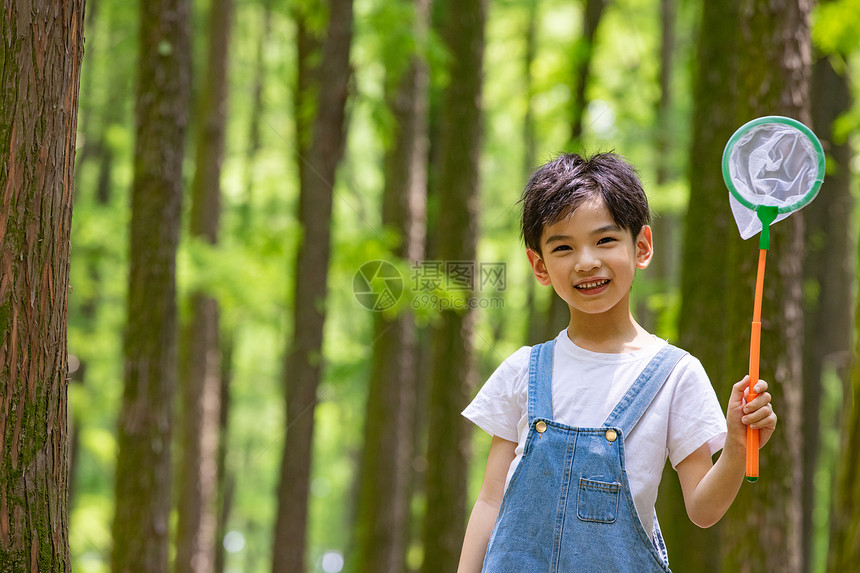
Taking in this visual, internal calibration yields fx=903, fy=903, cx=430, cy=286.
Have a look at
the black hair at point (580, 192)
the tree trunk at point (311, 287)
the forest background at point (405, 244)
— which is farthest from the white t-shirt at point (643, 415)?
the tree trunk at point (311, 287)

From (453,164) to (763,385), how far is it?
21.8ft

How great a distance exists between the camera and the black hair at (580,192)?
6.89ft

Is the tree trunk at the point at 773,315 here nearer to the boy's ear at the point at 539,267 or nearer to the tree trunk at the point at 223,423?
the boy's ear at the point at 539,267

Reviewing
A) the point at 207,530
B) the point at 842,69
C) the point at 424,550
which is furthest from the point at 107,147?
the point at 842,69

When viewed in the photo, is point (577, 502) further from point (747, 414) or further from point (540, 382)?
point (747, 414)

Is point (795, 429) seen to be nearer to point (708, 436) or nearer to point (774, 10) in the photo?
point (774, 10)

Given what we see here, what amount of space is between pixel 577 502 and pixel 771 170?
2.88ft

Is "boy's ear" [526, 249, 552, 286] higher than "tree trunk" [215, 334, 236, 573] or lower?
higher

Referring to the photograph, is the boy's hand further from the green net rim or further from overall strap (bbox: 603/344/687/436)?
the green net rim

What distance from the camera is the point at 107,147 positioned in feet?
47.2

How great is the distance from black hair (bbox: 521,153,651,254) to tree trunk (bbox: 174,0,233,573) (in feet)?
28.9

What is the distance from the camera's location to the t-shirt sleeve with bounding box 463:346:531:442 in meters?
2.15

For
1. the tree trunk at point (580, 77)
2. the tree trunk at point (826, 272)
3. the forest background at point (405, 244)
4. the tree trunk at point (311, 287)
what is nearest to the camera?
the forest background at point (405, 244)

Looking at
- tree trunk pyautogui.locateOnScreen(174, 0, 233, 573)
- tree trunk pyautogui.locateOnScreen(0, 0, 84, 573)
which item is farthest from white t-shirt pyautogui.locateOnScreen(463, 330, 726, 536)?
tree trunk pyautogui.locateOnScreen(174, 0, 233, 573)
